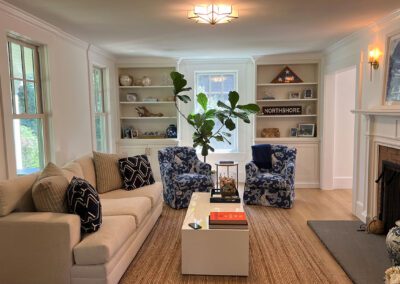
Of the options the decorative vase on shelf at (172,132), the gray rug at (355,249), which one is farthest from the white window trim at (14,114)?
the gray rug at (355,249)

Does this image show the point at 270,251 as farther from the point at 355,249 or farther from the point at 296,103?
the point at 296,103

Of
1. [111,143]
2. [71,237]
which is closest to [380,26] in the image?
[71,237]

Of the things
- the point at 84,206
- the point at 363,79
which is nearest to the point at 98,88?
the point at 84,206

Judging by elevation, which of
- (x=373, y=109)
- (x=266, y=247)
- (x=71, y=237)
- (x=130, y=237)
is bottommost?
(x=266, y=247)

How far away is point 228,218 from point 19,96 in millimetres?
2394

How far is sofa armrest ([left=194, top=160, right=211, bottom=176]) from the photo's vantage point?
4.92m

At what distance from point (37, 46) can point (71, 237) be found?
2.26 m

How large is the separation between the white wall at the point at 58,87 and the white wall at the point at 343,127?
4.09 meters

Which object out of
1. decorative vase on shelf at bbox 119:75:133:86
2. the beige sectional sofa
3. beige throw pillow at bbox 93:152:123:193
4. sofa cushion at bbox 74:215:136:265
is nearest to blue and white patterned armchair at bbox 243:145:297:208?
beige throw pillow at bbox 93:152:123:193

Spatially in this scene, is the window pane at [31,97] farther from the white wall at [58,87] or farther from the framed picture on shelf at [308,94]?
the framed picture on shelf at [308,94]

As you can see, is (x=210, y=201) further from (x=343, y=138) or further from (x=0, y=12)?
(x=343, y=138)

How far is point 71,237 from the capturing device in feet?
7.64

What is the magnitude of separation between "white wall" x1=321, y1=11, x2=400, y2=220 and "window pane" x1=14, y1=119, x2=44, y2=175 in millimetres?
3820

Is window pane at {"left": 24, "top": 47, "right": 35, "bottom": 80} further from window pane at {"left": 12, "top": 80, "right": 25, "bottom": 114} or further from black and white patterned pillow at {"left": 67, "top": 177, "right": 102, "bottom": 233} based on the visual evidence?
black and white patterned pillow at {"left": 67, "top": 177, "right": 102, "bottom": 233}
